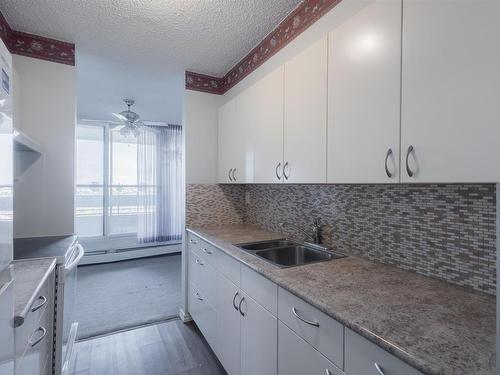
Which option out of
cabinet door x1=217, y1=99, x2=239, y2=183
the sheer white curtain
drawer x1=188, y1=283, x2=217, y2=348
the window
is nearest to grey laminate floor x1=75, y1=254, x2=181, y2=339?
drawer x1=188, y1=283, x2=217, y2=348

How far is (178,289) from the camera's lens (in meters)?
3.47

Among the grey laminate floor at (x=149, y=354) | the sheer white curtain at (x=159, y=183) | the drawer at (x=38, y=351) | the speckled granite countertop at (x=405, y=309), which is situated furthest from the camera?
the sheer white curtain at (x=159, y=183)

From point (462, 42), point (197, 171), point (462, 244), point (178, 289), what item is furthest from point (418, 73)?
point (178, 289)

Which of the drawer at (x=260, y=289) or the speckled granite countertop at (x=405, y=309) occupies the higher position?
the speckled granite countertop at (x=405, y=309)

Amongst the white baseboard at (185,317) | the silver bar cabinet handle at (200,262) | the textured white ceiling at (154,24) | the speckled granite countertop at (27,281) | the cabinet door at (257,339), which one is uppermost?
the textured white ceiling at (154,24)

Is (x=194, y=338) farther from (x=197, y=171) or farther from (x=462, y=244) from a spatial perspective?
(x=462, y=244)

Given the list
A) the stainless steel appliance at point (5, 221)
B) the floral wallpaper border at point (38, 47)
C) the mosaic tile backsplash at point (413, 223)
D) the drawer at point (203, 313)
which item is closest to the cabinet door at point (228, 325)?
the drawer at point (203, 313)

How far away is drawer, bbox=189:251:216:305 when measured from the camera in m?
2.05

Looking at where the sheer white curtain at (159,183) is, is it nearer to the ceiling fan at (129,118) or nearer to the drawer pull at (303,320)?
the ceiling fan at (129,118)

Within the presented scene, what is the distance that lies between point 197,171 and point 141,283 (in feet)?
6.67

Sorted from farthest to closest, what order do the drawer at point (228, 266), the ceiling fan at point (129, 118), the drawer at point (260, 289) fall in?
the ceiling fan at point (129, 118), the drawer at point (228, 266), the drawer at point (260, 289)

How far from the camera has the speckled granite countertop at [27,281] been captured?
0.89 meters

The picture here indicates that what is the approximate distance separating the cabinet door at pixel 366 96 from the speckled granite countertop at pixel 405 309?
47cm

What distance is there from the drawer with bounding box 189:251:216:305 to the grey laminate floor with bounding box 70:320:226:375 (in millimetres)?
467
